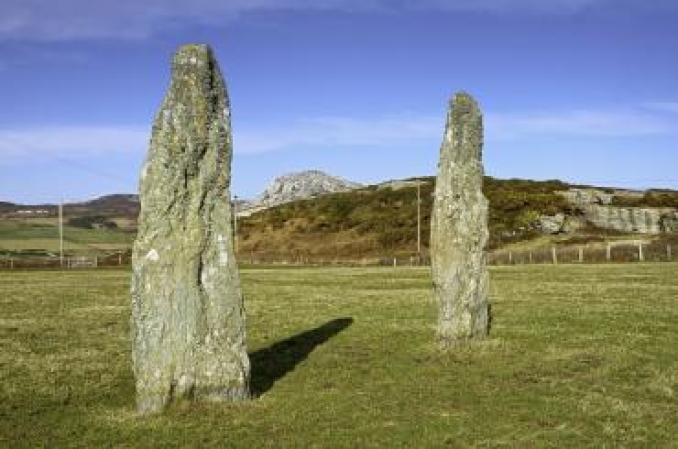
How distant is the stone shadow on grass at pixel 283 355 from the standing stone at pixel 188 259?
1.42 metres

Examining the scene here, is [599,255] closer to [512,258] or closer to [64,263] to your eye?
[512,258]

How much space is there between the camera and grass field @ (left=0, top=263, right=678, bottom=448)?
11602 millimetres

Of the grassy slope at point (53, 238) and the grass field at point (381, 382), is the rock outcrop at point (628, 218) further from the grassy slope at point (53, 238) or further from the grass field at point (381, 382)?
the grassy slope at point (53, 238)

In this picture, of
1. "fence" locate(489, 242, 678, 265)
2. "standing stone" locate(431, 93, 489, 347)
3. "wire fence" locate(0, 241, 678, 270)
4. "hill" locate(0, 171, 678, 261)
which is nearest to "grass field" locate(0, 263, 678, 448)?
"standing stone" locate(431, 93, 489, 347)

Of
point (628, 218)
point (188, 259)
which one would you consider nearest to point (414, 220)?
point (628, 218)

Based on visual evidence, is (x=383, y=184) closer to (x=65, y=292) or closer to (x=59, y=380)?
(x=65, y=292)

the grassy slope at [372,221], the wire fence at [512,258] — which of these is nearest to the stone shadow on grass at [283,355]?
the wire fence at [512,258]

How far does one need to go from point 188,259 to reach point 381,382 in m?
4.64

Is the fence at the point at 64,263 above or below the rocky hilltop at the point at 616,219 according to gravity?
below

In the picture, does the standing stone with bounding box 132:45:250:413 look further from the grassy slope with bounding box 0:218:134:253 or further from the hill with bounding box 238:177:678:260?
the grassy slope with bounding box 0:218:134:253

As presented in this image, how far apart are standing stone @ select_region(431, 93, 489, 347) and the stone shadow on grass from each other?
136 inches

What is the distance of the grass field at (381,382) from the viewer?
11.6 meters

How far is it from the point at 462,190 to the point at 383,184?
11538cm

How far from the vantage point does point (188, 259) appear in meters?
12.9
